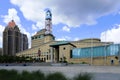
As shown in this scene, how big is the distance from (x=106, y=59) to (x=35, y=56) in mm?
75915

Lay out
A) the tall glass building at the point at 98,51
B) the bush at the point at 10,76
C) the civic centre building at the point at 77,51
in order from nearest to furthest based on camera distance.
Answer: the bush at the point at 10,76 → the tall glass building at the point at 98,51 → the civic centre building at the point at 77,51

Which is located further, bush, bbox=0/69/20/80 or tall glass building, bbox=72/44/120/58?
tall glass building, bbox=72/44/120/58

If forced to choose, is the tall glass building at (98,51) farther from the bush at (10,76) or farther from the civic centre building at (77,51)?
the bush at (10,76)

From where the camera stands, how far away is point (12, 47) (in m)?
198

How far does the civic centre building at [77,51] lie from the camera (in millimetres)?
106812

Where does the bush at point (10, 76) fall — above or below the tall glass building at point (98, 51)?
below

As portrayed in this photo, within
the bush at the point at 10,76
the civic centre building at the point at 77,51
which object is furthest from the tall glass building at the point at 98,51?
the bush at the point at 10,76

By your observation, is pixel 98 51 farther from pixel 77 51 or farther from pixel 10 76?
pixel 10 76

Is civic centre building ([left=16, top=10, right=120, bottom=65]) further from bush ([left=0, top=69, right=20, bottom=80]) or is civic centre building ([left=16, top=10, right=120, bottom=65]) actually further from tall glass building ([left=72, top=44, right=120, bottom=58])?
bush ([left=0, top=69, right=20, bottom=80])

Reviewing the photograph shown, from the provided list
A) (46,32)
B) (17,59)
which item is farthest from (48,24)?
(17,59)

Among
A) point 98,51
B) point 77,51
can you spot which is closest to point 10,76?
point 98,51

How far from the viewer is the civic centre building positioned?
107 meters

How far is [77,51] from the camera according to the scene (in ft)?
422

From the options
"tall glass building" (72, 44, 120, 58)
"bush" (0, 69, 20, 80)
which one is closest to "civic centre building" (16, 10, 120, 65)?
"tall glass building" (72, 44, 120, 58)
